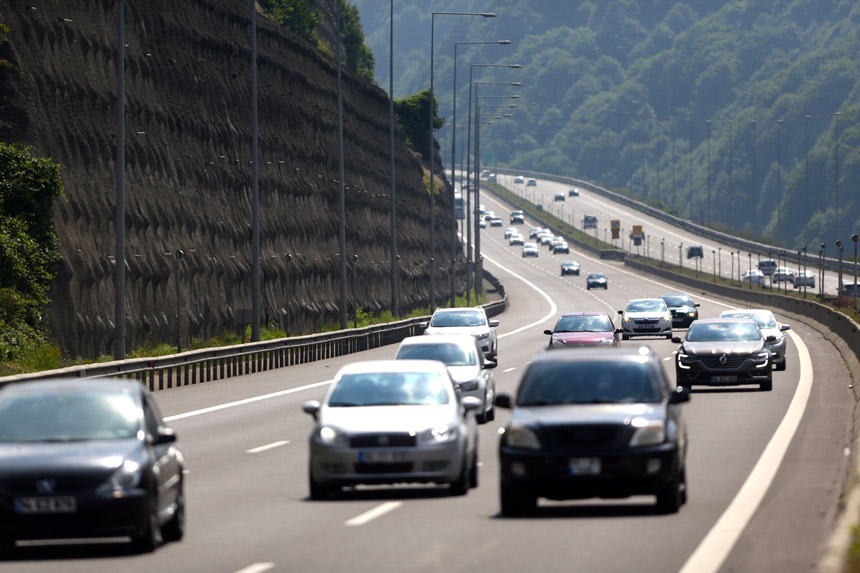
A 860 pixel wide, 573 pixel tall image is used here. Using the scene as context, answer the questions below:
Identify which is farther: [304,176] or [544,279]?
[544,279]

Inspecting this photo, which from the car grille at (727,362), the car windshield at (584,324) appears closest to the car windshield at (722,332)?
the car grille at (727,362)

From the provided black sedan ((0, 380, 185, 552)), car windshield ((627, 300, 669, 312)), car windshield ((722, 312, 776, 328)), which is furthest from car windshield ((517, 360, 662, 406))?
car windshield ((627, 300, 669, 312))

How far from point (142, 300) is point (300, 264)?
21186mm

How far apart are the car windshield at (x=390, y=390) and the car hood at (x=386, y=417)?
10.4 inches

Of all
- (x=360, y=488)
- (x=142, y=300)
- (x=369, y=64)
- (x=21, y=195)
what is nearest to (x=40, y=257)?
(x=21, y=195)

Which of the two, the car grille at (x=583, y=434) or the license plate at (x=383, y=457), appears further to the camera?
the license plate at (x=383, y=457)

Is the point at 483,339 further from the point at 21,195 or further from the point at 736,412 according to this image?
the point at 736,412

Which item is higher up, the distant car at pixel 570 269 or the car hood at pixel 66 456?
the car hood at pixel 66 456

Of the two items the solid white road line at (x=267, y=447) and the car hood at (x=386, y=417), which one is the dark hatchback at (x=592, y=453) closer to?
the car hood at (x=386, y=417)

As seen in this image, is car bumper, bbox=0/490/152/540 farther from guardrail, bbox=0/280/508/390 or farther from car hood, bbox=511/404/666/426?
guardrail, bbox=0/280/508/390

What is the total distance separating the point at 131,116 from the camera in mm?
57469

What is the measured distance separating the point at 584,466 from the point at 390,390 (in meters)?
3.67

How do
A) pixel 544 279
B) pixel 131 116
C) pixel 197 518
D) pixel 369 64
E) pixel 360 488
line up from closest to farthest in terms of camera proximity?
pixel 197 518 < pixel 360 488 < pixel 131 116 < pixel 544 279 < pixel 369 64

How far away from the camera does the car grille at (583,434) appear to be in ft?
47.8
